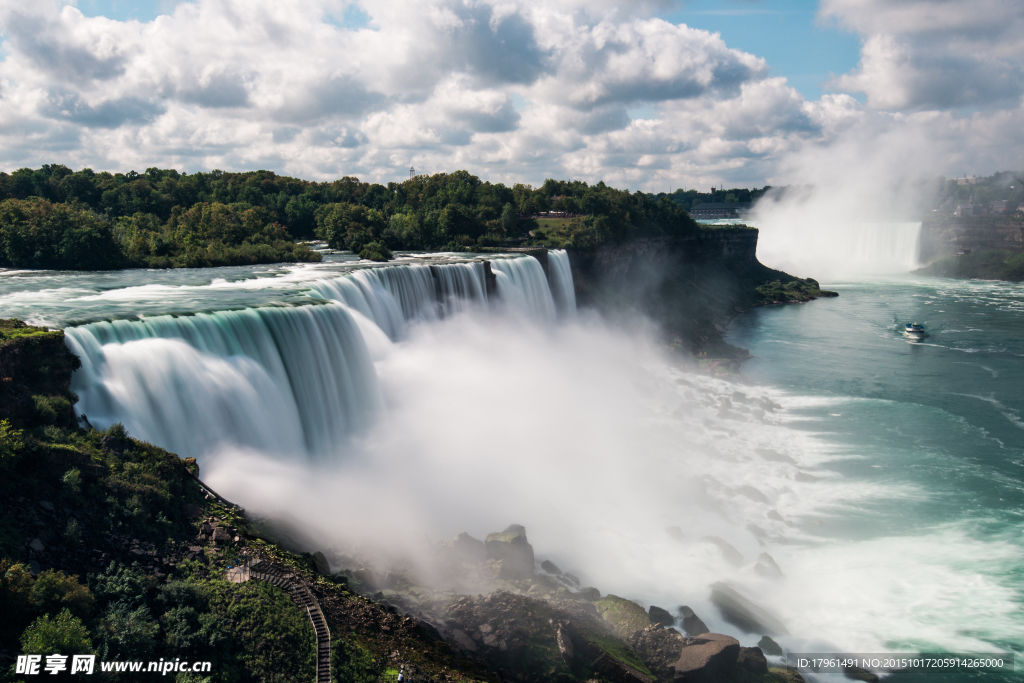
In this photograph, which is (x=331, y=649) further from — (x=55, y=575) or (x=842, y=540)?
(x=842, y=540)

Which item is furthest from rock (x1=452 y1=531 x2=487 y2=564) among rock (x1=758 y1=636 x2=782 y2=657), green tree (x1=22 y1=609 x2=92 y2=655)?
green tree (x1=22 y1=609 x2=92 y2=655)

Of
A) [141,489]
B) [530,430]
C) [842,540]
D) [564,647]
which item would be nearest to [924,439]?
[842,540]

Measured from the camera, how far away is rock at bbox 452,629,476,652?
13195 millimetres

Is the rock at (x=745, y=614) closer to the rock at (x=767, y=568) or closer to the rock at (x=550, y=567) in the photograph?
the rock at (x=767, y=568)

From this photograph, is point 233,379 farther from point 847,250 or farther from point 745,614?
point 847,250

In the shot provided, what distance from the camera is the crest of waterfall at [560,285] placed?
50.9 metres

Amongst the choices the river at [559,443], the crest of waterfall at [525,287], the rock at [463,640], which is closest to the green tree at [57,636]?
the rock at [463,640]

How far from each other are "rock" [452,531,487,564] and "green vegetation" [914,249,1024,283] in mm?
104462

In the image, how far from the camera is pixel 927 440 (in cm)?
3009

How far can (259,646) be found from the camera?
10.1m

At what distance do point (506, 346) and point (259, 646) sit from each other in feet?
96.1

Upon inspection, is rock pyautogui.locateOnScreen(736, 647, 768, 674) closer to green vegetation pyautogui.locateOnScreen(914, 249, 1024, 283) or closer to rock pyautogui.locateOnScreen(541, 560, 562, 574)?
rock pyautogui.locateOnScreen(541, 560, 562, 574)

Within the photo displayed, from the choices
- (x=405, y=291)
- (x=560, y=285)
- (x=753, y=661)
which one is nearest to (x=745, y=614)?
(x=753, y=661)

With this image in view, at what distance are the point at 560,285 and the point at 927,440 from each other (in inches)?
1139
